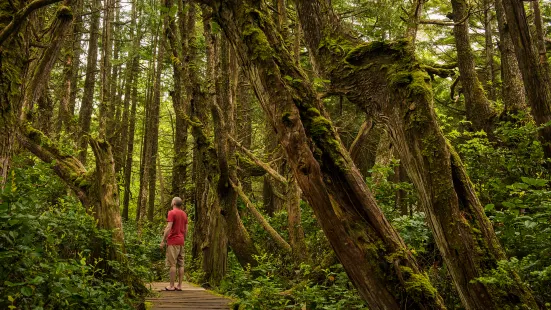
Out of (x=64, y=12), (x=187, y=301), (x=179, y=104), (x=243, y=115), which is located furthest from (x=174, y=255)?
(x=243, y=115)

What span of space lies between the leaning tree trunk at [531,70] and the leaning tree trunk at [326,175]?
14.2 ft

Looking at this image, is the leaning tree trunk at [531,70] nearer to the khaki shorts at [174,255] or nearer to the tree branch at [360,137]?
the tree branch at [360,137]

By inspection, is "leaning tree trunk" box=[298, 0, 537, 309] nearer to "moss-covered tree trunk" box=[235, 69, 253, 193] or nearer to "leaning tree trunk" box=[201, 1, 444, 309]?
"leaning tree trunk" box=[201, 1, 444, 309]

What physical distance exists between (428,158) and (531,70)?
3.93 meters

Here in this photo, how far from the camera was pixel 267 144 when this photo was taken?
1788cm

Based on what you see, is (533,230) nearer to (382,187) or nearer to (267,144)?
(382,187)

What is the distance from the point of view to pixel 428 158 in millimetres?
4652

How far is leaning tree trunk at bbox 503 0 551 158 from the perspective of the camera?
22.9 ft

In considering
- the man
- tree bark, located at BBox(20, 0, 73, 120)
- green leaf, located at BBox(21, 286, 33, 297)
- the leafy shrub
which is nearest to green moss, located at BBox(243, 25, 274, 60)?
green leaf, located at BBox(21, 286, 33, 297)

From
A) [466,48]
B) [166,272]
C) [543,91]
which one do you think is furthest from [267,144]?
[543,91]

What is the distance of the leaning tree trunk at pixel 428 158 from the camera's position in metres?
4.37

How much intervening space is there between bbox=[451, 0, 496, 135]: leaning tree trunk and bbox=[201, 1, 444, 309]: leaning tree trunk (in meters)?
8.14

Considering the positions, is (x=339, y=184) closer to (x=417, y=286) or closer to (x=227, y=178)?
(x=417, y=286)

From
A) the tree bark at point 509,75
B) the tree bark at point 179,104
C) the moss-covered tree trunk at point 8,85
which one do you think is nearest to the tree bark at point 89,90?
the tree bark at point 179,104
